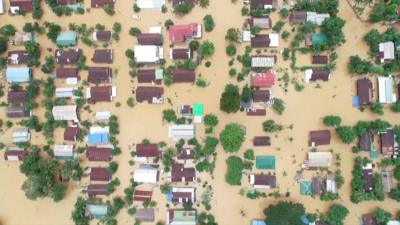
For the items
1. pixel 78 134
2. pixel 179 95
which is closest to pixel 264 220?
pixel 179 95

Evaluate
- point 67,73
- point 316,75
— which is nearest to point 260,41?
point 316,75

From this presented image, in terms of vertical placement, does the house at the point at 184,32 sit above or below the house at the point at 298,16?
below

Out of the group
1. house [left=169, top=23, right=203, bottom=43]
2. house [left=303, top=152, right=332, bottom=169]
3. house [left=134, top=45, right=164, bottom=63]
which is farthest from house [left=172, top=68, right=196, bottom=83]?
house [left=303, top=152, right=332, bottom=169]

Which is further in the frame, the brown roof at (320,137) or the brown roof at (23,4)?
the brown roof at (23,4)

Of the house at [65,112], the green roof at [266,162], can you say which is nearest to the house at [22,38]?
the house at [65,112]

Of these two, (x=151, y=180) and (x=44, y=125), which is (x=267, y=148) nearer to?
(x=151, y=180)

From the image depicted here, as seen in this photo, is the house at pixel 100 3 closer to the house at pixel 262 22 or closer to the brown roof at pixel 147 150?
the house at pixel 262 22

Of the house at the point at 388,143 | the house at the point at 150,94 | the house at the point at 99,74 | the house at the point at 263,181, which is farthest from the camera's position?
the house at the point at 99,74

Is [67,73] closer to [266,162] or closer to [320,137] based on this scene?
[266,162]
